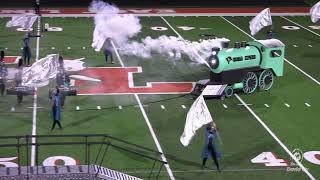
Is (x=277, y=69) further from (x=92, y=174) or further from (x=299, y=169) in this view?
(x=92, y=174)

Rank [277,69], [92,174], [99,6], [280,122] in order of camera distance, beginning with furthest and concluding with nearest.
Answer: [99,6] → [277,69] → [280,122] → [92,174]

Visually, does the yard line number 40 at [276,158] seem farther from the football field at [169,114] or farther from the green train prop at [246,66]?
the green train prop at [246,66]

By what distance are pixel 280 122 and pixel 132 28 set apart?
1153 centimetres

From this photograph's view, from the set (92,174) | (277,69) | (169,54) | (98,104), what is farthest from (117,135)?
(169,54)

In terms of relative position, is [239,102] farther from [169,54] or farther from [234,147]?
[169,54]

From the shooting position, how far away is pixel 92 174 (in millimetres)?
14805

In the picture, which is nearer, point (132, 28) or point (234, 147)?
point (234, 147)

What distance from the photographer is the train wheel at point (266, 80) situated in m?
23.9

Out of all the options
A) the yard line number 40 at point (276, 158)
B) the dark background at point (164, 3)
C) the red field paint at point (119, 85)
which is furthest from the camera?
the dark background at point (164, 3)

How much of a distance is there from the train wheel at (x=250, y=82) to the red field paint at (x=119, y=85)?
214cm

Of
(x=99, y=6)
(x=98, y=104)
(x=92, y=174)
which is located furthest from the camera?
(x=99, y=6)

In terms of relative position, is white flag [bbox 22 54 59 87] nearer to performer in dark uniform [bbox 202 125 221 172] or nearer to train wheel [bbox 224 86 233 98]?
train wheel [bbox 224 86 233 98]

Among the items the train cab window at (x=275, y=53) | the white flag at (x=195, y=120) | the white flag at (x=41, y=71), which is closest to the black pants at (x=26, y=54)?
the white flag at (x=41, y=71)

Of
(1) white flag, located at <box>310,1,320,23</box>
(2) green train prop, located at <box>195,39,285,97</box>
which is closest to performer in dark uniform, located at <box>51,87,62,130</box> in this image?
(2) green train prop, located at <box>195,39,285,97</box>
